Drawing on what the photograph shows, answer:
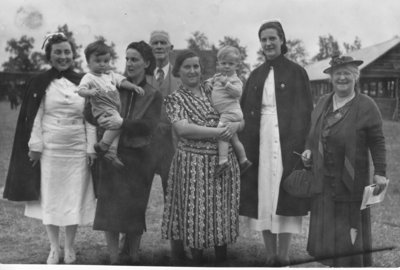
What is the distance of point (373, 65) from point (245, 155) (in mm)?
1177

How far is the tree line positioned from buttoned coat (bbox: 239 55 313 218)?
112 millimetres

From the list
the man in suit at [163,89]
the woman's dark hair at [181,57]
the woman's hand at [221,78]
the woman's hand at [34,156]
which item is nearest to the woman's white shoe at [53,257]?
the woman's hand at [34,156]

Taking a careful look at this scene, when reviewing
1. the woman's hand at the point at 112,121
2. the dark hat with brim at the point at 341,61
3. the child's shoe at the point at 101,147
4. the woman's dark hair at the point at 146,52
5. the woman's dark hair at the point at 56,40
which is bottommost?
the child's shoe at the point at 101,147

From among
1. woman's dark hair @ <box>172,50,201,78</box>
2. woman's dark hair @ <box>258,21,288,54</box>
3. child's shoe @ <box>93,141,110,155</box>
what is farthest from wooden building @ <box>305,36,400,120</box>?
child's shoe @ <box>93,141,110,155</box>

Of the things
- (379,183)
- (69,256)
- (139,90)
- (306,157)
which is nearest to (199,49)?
(139,90)

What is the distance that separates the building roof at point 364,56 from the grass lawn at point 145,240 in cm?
50

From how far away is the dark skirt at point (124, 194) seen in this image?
367 cm

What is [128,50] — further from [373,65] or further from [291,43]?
[373,65]

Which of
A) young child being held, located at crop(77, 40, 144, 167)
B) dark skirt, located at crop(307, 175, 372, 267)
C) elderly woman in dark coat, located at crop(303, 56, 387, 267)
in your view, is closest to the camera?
young child being held, located at crop(77, 40, 144, 167)

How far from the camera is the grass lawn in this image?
12.6 ft

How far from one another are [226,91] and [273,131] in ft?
1.57

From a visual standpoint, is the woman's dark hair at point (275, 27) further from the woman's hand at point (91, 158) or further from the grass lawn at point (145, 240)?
the woman's hand at point (91, 158)

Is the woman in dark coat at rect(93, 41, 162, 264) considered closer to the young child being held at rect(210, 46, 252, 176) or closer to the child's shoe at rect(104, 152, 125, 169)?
the child's shoe at rect(104, 152, 125, 169)

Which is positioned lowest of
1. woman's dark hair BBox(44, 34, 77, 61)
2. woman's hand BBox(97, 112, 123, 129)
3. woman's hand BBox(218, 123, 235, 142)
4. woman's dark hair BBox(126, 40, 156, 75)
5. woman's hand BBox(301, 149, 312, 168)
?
woman's hand BBox(301, 149, 312, 168)
